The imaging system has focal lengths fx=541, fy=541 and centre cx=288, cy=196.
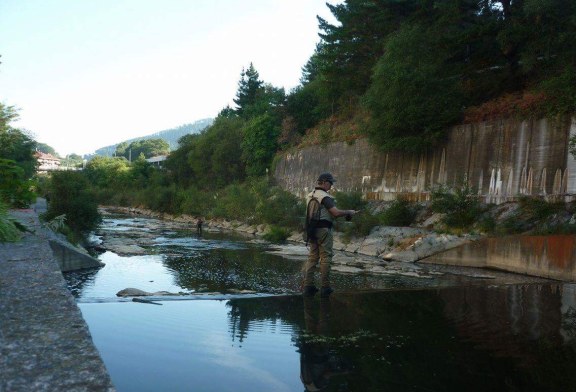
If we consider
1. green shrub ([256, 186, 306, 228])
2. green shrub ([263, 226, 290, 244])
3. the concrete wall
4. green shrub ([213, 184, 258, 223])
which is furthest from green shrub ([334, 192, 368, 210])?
green shrub ([213, 184, 258, 223])

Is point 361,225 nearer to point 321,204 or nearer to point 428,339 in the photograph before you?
point 321,204

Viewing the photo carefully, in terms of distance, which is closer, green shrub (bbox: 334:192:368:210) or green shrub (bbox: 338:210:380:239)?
green shrub (bbox: 338:210:380:239)

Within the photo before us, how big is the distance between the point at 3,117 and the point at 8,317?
3997cm

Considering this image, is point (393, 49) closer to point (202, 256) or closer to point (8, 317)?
point (202, 256)

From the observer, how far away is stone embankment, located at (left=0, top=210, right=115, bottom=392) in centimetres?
351

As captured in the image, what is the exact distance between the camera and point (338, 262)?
18.4 m

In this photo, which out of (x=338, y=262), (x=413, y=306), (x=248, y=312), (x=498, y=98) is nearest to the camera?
(x=248, y=312)

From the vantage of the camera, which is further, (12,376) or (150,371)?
(150,371)

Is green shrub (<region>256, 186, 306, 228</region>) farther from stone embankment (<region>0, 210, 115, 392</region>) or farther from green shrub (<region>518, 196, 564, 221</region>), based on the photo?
stone embankment (<region>0, 210, 115, 392</region>)

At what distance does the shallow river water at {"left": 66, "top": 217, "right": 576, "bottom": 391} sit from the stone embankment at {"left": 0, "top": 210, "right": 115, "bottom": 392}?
63cm

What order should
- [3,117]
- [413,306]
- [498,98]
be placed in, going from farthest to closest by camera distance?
[3,117] < [498,98] < [413,306]

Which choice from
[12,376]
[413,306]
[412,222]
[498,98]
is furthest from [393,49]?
[12,376]

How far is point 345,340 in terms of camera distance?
636 centimetres

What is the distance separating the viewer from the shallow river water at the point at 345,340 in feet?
16.3
